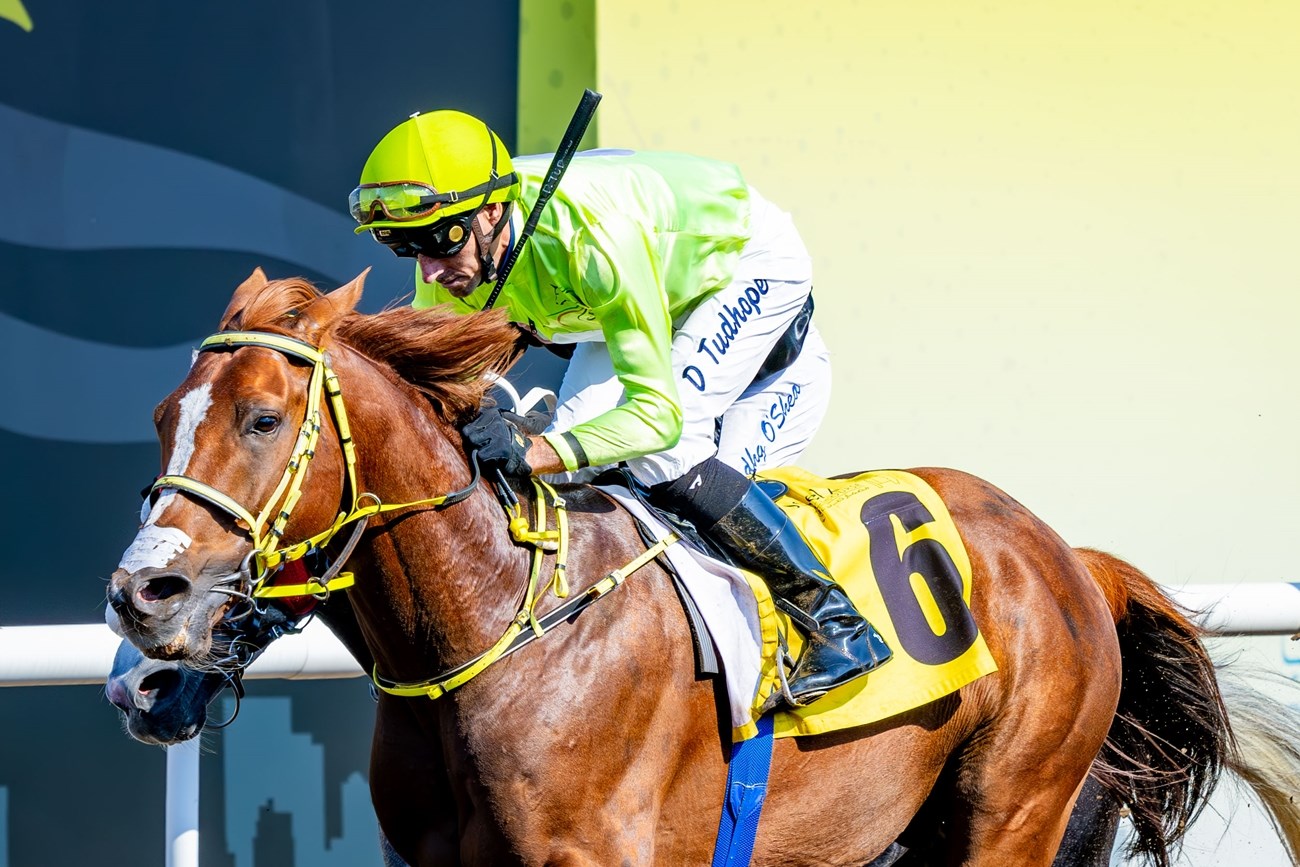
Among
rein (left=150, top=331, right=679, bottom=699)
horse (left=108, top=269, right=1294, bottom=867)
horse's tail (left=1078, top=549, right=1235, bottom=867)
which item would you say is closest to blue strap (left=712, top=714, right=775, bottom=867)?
horse (left=108, top=269, right=1294, bottom=867)

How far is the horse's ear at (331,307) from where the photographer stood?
2135mm

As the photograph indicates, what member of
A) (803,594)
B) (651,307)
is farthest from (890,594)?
(651,307)

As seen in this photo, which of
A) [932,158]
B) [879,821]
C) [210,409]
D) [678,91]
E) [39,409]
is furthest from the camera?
[932,158]

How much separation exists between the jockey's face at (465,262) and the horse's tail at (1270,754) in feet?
7.40

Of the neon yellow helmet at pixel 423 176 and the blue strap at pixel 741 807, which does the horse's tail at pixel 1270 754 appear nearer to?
the blue strap at pixel 741 807

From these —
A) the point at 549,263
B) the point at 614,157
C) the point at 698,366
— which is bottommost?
the point at 698,366

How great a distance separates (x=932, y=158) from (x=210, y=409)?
306 centimetres

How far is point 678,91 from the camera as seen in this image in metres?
4.13

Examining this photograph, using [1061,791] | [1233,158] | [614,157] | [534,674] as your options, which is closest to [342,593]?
[534,674]

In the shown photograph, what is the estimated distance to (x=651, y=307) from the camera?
233 centimetres

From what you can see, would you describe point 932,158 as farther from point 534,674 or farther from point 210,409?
point 210,409

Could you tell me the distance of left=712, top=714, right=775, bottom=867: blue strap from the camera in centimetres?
240

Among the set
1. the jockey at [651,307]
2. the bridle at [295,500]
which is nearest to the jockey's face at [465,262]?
the jockey at [651,307]

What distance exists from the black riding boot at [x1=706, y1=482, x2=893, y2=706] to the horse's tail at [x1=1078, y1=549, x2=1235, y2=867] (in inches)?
39.3
